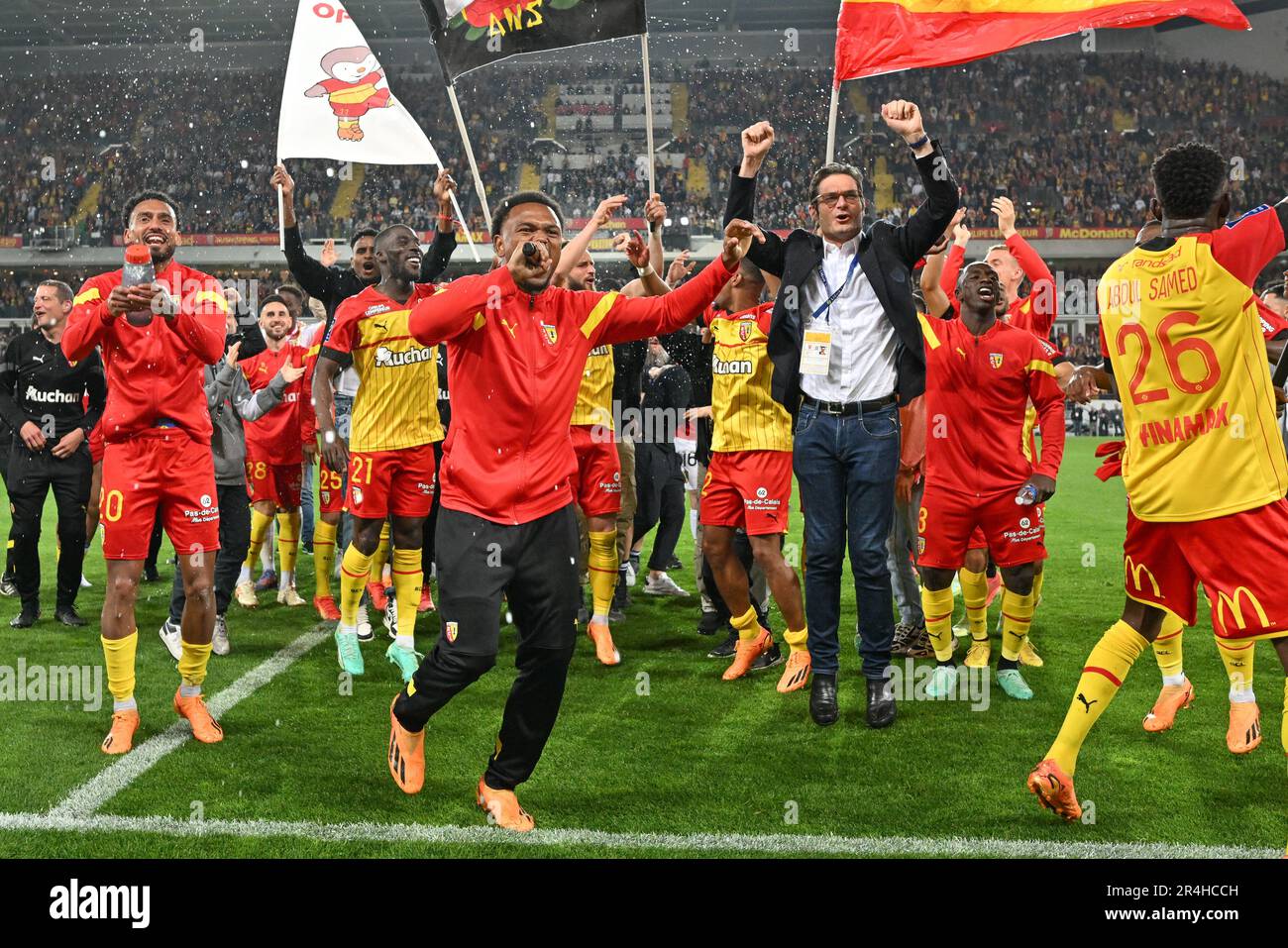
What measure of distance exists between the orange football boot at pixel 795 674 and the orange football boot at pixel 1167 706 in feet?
5.39

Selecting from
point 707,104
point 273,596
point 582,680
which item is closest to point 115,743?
point 582,680

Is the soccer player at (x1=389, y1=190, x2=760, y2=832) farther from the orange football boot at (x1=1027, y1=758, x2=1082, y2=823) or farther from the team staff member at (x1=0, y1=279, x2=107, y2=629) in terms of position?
the team staff member at (x1=0, y1=279, x2=107, y2=629)

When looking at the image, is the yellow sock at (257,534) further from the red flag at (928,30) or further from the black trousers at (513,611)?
the red flag at (928,30)

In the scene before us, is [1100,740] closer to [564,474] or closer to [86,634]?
[564,474]

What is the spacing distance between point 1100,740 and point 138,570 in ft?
14.1

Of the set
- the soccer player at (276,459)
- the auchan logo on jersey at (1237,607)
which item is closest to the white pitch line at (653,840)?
the auchan logo on jersey at (1237,607)

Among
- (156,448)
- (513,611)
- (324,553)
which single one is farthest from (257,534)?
(513,611)

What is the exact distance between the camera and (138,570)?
5223 millimetres

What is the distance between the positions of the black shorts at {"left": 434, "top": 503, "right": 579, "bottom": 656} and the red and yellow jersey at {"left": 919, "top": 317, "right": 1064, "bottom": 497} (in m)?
2.63

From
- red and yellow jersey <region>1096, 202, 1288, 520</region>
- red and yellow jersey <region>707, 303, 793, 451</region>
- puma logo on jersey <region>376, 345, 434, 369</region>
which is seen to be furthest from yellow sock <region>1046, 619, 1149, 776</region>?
puma logo on jersey <region>376, 345, 434, 369</region>

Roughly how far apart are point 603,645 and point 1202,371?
12.5 ft

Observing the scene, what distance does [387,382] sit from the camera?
21.6 ft

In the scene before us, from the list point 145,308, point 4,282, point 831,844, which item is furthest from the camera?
point 4,282

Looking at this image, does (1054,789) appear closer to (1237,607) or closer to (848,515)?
(1237,607)
